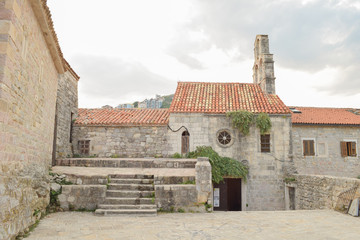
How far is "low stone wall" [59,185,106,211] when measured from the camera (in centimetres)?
716

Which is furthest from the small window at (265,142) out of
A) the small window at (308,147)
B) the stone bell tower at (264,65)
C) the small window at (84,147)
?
the small window at (84,147)

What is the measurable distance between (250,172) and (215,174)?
224 cm

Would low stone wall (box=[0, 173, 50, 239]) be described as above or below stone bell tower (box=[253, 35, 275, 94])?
below

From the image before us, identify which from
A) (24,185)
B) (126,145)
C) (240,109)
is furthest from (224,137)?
(24,185)

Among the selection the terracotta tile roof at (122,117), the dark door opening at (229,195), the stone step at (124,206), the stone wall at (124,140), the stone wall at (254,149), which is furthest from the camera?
the dark door opening at (229,195)

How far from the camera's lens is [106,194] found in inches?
296

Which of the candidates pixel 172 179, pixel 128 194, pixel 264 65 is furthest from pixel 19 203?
pixel 264 65

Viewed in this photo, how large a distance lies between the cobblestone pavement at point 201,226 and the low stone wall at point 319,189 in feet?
3.92

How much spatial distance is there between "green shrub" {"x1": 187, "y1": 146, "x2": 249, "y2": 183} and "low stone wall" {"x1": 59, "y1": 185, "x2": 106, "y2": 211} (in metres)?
6.27

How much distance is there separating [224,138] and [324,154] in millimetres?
9265

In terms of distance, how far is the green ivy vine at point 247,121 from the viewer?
1308 cm

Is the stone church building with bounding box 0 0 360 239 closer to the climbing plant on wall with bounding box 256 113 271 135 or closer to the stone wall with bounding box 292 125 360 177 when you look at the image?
the stone wall with bounding box 292 125 360 177

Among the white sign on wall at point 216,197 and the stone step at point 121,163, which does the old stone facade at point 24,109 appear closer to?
the stone step at point 121,163

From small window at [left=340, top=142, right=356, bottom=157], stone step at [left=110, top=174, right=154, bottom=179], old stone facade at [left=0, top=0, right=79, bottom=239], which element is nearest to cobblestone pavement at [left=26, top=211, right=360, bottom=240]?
old stone facade at [left=0, top=0, right=79, bottom=239]
